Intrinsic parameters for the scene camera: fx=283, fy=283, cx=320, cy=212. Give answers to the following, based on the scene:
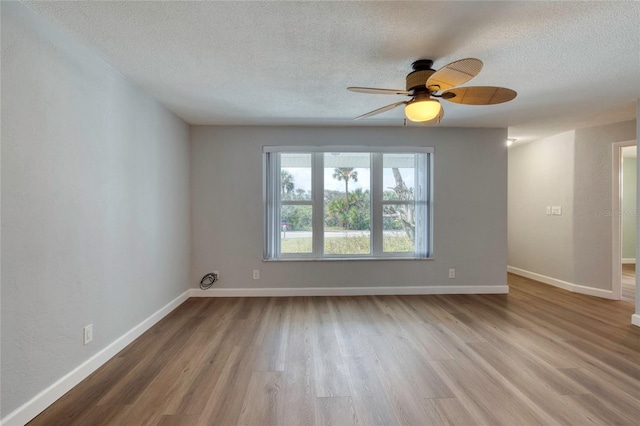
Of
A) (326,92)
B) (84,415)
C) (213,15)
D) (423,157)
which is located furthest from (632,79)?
(84,415)

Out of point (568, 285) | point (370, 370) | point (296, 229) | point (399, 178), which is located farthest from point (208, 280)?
point (568, 285)

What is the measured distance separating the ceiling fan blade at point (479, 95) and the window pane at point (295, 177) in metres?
2.22

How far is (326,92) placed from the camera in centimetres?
271

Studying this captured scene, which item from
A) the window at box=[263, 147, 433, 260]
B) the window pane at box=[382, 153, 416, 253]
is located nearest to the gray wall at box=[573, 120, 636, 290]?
the window at box=[263, 147, 433, 260]

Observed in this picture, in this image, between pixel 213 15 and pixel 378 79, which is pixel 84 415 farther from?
pixel 378 79

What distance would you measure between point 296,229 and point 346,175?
1.03 m

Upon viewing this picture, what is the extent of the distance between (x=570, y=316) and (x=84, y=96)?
16.3ft

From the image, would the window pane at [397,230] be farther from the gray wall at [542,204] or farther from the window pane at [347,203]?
the gray wall at [542,204]

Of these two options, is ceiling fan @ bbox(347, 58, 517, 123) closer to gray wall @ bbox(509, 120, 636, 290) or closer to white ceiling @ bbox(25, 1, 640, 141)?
white ceiling @ bbox(25, 1, 640, 141)

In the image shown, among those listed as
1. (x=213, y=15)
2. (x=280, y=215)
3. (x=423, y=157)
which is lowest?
(x=280, y=215)

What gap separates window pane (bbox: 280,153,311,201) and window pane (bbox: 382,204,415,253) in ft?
3.82

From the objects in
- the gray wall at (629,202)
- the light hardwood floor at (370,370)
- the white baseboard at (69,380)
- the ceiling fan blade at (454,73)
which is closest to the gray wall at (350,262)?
the light hardwood floor at (370,370)

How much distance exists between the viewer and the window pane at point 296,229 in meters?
3.95

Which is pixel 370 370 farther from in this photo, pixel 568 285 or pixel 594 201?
pixel 594 201
